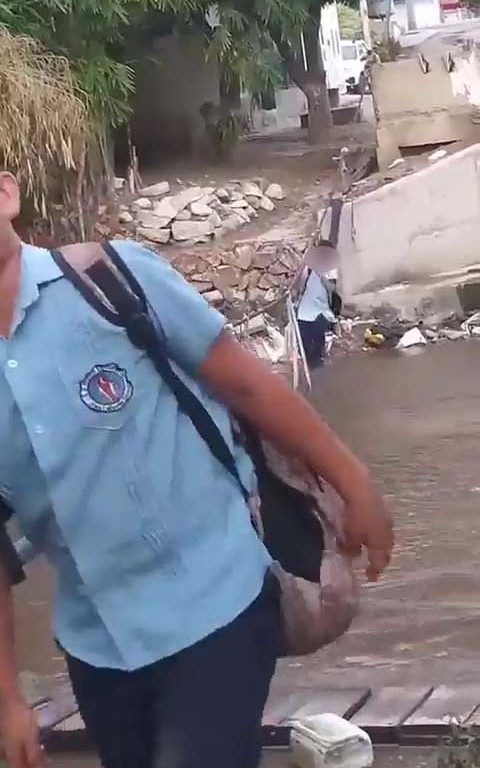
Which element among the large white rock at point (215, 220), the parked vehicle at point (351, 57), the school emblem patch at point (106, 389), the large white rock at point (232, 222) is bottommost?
the large white rock at point (232, 222)

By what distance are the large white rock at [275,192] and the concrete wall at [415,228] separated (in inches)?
84.7

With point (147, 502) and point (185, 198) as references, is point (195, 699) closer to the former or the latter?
point (147, 502)

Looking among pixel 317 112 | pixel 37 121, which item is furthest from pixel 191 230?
pixel 317 112

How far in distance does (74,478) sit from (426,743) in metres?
1.59

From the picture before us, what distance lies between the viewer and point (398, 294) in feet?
40.1

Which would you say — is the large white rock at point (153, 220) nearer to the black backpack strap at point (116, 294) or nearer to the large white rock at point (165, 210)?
the large white rock at point (165, 210)

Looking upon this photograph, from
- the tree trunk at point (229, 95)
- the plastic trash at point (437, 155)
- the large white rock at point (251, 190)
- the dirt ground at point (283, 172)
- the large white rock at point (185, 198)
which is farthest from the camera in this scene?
the tree trunk at point (229, 95)

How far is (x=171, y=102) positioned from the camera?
54.7ft

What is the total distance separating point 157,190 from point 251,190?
3.21 ft

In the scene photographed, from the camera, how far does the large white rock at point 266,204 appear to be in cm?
1388

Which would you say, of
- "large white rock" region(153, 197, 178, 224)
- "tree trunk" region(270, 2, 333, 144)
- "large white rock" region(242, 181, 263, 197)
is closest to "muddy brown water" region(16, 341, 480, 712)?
"large white rock" region(153, 197, 178, 224)

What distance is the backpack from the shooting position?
1.74 meters

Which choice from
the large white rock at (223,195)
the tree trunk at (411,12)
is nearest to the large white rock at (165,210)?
the large white rock at (223,195)

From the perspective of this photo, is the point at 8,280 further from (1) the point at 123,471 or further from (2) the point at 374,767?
(2) the point at 374,767
